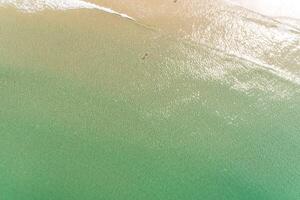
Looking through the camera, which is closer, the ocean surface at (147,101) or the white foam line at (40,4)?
the ocean surface at (147,101)

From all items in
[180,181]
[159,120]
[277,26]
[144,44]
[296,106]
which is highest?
[277,26]

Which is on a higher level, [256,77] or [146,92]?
[256,77]

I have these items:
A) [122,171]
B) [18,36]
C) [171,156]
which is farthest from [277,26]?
[18,36]

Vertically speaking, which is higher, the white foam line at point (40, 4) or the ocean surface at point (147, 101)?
the white foam line at point (40, 4)

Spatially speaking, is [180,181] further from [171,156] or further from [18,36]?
[18,36]

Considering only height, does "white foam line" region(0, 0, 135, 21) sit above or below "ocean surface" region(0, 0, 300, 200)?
above

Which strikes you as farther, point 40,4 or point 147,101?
point 40,4

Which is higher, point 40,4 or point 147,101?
point 40,4

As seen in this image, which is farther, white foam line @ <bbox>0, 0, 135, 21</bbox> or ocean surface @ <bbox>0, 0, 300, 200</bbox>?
white foam line @ <bbox>0, 0, 135, 21</bbox>
